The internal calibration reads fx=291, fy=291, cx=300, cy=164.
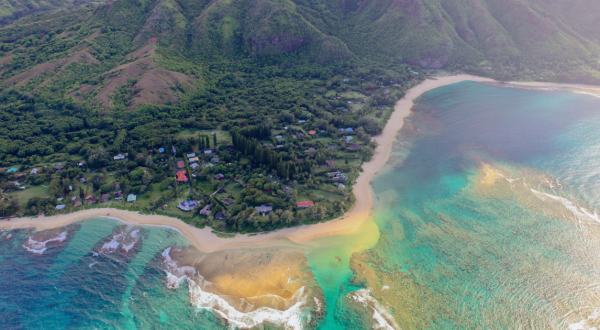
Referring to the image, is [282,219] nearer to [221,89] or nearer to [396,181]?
[396,181]

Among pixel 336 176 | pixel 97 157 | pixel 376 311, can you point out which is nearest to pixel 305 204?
pixel 336 176

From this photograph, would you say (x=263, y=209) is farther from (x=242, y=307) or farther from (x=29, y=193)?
(x=29, y=193)

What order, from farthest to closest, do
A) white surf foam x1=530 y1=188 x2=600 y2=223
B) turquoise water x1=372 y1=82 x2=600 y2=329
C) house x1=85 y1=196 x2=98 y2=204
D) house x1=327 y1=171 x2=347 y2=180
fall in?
house x1=327 y1=171 x2=347 y2=180 < house x1=85 y1=196 x2=98 y2=204 < white surf foam x1=530 y1=188 x2=600 y2=223 < turquoise water x1=372 y1=82 x2=600 y2=329

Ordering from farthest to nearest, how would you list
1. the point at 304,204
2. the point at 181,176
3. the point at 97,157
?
the point at 97,157
the point at 181,176
the point at 304,204

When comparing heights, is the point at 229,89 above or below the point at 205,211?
above

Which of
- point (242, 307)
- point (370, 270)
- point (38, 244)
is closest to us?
point (242, 307)

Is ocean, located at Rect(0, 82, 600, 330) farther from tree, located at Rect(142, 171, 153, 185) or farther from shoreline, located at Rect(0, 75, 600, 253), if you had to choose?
tree, located at Rect(142, 171, 153, 185)

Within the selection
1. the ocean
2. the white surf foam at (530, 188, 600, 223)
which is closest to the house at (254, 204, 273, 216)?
the ocean
